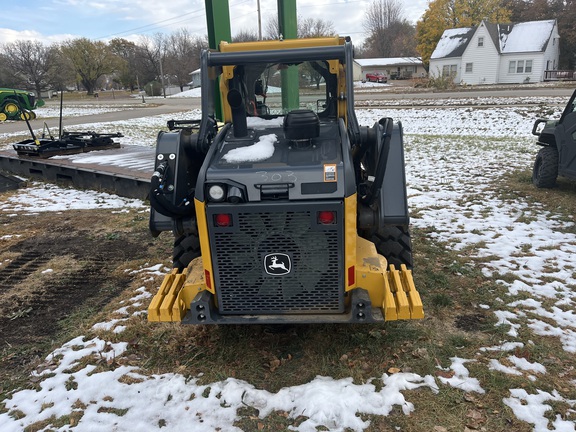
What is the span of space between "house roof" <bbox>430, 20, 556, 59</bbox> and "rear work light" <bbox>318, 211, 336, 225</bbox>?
4364 centimetres

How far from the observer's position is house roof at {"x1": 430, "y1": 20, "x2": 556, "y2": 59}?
39.5 metres

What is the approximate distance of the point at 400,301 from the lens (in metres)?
3.15

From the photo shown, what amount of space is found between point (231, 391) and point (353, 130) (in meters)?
2.24

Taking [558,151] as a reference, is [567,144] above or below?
above

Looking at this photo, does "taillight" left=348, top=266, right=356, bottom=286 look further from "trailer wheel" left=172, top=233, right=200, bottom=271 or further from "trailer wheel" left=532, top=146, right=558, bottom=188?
"trailer wheel" left=532, top=146, right=558, bottom=188

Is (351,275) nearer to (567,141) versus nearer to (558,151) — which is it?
(567,141)

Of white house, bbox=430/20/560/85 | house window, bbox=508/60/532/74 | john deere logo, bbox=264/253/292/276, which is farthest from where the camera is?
house window, bbox=508/60/532/74

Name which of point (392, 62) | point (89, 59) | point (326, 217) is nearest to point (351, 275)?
point (326, 217)

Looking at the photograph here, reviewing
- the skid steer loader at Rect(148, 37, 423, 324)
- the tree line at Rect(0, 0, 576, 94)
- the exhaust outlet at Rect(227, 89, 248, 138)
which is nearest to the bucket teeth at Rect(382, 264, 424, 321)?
the skid steer loader at Rect(148, 37, 423, 324)

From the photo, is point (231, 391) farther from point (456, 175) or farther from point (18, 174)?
point (18, 174)

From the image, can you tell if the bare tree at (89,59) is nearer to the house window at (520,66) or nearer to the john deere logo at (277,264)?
the house window at (520,66)

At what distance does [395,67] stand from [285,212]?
6660 cm

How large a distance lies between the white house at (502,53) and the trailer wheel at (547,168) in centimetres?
3549

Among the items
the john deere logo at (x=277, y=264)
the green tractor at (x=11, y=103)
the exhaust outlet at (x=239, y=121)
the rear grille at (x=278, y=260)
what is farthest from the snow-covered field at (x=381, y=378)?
the green tractor at (x=11, y=103)
